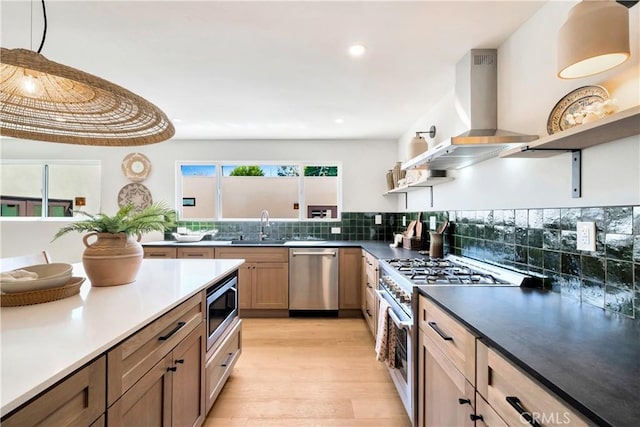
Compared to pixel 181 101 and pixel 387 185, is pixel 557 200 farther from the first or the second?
pixel 181 101

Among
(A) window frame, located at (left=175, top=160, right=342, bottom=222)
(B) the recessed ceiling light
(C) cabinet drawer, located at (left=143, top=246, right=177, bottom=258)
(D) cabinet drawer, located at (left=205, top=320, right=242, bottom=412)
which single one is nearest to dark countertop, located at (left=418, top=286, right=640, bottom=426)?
(D) cabinet drawer, located at (left=205, top=320, right=242, bottom=412)

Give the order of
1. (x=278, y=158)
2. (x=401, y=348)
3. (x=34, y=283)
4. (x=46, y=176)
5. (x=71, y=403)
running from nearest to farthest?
(x=71, y=403) → (x=34, y=283) → (x=401, y=348) → (x=46, y=176) → (x=278, y=158)

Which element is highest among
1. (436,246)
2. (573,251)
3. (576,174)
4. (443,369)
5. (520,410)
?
(576,174)

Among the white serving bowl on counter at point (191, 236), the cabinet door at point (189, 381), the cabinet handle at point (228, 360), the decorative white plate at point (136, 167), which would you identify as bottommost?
the cabinet handle at point (228, 360)

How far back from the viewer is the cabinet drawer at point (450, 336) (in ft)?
3.33

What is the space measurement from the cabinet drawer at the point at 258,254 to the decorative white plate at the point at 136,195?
1.56 meters

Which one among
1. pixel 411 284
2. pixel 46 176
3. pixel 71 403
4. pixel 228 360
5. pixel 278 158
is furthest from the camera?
pixel 278 158

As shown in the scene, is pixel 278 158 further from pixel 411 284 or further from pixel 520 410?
pixel 520 410

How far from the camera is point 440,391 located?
4.20ft

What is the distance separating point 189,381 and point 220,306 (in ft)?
1.68

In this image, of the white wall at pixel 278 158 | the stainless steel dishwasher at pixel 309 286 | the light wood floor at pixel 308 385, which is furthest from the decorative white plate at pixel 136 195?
the light wood floor at pixel 308 385

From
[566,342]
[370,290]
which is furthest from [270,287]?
[566,342]

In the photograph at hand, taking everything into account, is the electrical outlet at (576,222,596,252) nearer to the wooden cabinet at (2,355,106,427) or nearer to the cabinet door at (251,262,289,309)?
the wooden cabinet at (2,355,106,427)

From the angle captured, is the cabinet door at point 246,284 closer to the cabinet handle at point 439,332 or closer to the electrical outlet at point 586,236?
the cabinet handle at point 439,332
